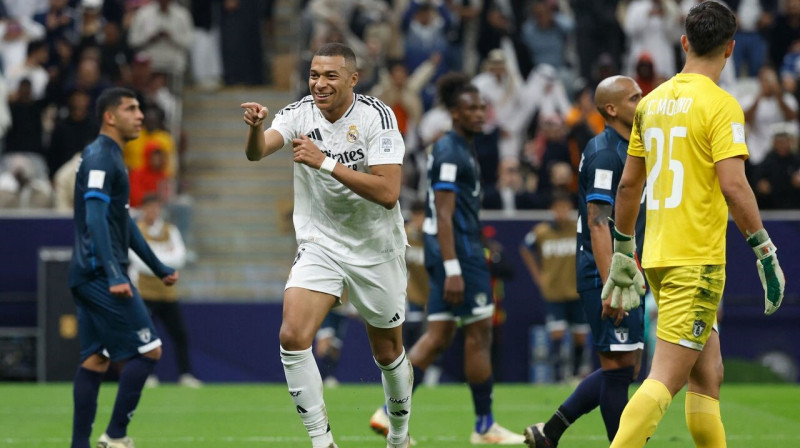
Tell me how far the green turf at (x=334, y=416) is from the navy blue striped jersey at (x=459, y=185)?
1.56 meters

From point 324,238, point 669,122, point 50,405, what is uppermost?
point 669,122

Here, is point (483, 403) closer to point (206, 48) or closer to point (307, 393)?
point (307, 393)

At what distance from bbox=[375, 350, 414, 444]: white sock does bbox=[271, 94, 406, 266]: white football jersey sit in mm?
699

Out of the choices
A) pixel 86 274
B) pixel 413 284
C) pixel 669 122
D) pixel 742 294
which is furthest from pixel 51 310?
pixel 669 122

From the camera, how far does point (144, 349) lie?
8.92m

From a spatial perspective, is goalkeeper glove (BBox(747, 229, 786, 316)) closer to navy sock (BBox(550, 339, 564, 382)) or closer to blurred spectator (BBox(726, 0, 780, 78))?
navy sock (BBox(550, 339, 564, 382))

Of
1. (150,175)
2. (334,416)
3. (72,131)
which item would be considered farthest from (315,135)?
(72,131)

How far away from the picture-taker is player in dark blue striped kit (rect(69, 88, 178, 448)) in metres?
8.78

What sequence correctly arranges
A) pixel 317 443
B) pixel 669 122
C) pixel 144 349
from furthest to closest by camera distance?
pixel 144 349 → pixel 317 443 → pixel 669 122

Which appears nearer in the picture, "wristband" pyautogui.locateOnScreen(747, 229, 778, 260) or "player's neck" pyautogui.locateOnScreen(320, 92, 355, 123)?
"wristband" pyautogui.locateOnScreen(747, 229, 778, 260)

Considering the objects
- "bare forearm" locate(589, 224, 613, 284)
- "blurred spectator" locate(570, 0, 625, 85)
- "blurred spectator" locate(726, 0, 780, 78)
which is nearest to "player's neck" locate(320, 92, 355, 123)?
"bare forearm" locate(589, 224, 613, 284)

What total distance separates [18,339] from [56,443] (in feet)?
21.1

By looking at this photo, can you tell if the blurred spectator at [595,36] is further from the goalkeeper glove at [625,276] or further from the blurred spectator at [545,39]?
the goalkeeper glove at [625,276]

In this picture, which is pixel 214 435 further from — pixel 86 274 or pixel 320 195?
pixel 320 195
